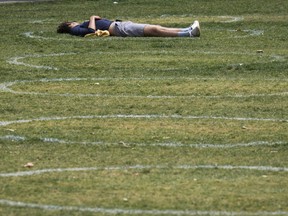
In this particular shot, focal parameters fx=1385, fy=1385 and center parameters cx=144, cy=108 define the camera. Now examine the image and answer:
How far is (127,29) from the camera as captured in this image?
2211 centimetres

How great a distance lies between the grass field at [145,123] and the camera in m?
9.86

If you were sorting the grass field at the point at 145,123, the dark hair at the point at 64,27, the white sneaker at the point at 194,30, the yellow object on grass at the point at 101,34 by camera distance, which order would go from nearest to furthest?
the grass field at the point at 145,123 → the white sneaker at the point at 194,30 → the yellow object on grass at the point at 101,34 → the dark hair at the point at 64,27

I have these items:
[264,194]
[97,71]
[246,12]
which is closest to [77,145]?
[264,194]

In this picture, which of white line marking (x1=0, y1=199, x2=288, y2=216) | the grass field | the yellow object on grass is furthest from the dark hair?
white line marking (x1=0, y1=199, x2=288, y2=216)

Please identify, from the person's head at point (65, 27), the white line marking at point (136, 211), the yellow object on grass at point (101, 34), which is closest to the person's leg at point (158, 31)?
the yellow object on grass at point (101, 34)

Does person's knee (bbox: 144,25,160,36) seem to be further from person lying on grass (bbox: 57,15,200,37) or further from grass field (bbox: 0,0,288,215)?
grass field (bbox: 0,0,288,215)

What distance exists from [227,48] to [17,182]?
10.4 meters

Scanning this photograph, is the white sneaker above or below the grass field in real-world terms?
below

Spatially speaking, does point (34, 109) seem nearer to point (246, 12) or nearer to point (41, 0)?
point (246, 12)

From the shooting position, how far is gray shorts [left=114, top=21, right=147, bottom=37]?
870 inches

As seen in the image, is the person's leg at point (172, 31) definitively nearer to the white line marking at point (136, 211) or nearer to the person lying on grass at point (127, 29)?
the person lying on grass at point (127, 29)

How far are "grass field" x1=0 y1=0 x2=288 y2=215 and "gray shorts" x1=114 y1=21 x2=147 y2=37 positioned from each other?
0.85 feet

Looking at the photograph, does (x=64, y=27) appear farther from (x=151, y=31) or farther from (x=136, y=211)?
(x=136, y=211)

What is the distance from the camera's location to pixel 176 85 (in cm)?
1619
